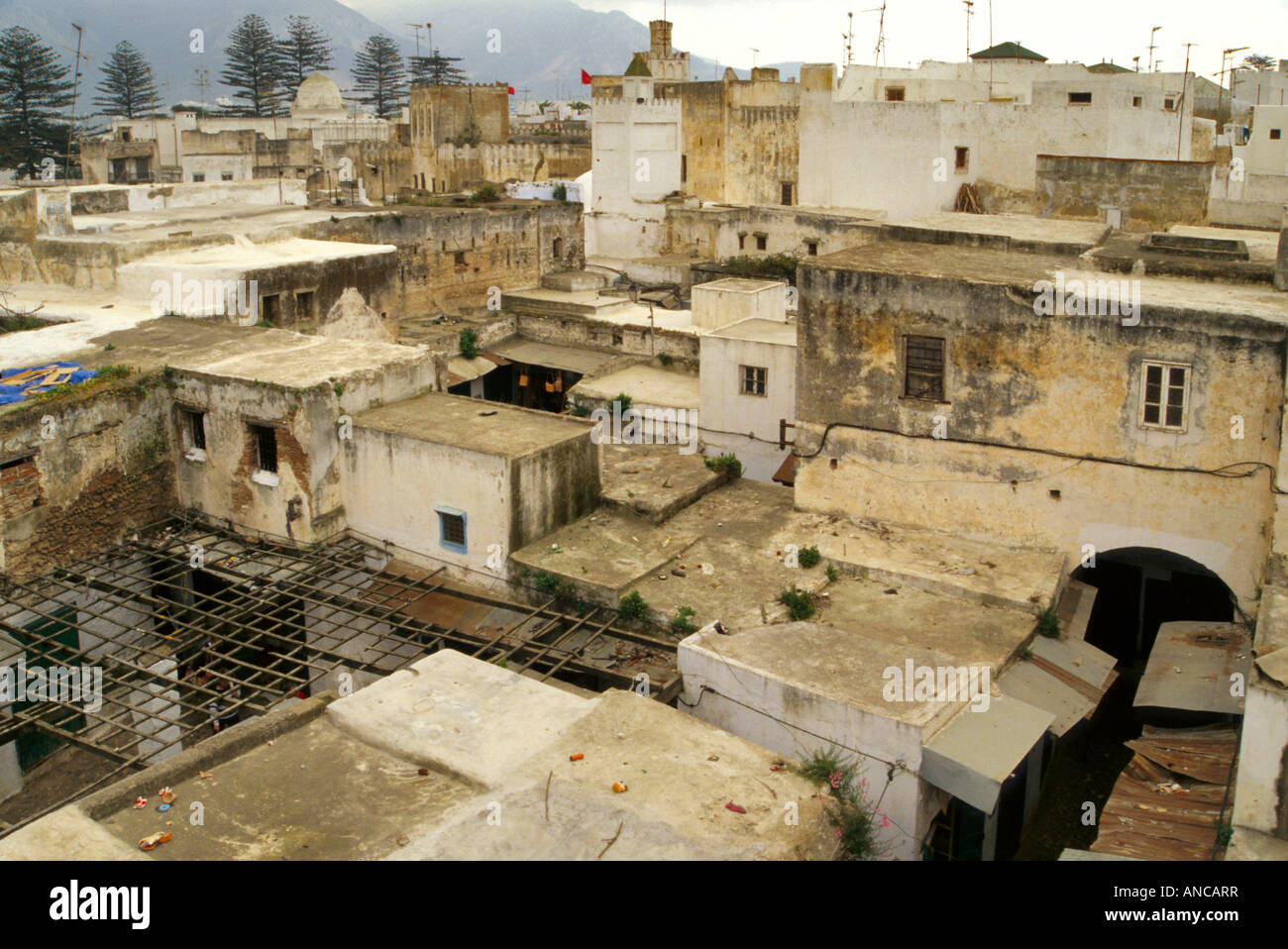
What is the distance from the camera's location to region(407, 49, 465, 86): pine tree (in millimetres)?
88938

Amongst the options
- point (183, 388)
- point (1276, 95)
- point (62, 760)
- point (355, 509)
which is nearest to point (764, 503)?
point (355, 509)

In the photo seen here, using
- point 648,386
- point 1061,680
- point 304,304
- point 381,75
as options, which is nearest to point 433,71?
point 381,75

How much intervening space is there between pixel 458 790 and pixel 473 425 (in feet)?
30.3

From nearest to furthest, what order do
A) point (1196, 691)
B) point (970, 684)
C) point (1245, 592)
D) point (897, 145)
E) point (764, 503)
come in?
1. point (970, 684)
2. point (1196, 691)
3. point (1245, 592)
4. point (764, 503)
5. point (897, 145)

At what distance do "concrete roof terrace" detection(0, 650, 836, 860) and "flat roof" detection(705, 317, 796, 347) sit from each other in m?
13.6

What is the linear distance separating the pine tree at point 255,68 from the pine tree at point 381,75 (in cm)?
939

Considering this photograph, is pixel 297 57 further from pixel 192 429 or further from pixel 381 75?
pixel 192 429

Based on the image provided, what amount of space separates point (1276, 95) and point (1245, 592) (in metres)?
49.0

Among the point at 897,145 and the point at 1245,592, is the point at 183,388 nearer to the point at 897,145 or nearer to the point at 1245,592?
the point at 1245,592

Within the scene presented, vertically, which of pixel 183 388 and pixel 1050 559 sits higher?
pixel 183 388

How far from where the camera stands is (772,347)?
946 inches

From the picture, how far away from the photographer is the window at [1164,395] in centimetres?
1645

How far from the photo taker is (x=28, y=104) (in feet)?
210

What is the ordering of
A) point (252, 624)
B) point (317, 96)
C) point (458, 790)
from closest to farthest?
1. point (458, 790)
2. point (252, 624)
3. point (317, 96)
